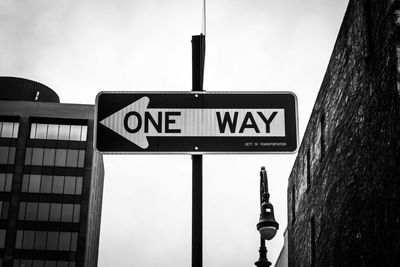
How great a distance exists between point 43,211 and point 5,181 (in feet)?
22.9

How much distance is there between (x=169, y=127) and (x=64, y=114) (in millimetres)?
98280

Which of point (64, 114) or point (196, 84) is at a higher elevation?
point (64, 114)

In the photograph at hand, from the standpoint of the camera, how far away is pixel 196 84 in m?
5.71

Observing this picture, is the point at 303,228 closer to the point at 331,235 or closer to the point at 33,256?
the point at 331,235

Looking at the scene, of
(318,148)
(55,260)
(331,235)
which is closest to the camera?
(331,235)

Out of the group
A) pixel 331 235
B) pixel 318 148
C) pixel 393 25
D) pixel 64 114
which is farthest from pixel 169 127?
pixel 64 114

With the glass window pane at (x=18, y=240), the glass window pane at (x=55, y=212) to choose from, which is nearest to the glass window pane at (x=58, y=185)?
the glass window pane at (x=55, y=212)

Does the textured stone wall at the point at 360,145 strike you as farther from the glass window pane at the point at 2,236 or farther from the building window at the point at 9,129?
the building window at the point at 9,129

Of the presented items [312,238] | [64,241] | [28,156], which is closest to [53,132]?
[28,156]

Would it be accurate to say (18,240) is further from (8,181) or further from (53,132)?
(53,132)

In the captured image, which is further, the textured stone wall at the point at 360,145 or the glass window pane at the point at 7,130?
the glass window pane at the point at 7,130

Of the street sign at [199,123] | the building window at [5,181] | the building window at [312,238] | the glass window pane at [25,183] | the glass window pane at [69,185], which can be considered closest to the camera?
the street sign at [199,123]

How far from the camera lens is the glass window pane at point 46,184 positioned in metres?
97.4

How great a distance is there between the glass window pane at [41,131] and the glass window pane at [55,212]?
10.4 m
